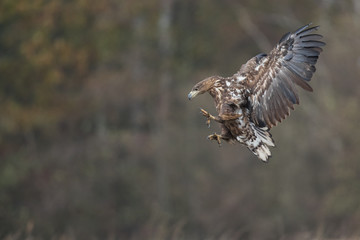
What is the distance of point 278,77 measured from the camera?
8508 mm

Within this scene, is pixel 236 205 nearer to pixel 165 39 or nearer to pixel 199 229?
pixel 199 229

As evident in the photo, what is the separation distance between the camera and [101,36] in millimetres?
23641

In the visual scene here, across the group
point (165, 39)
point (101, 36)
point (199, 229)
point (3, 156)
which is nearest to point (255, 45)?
point (165, 39)

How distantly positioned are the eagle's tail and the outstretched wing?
60 millimetres

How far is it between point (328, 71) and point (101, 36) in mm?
5878

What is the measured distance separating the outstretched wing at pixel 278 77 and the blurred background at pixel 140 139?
11290mm

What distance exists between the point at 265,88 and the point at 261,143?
1.67ft

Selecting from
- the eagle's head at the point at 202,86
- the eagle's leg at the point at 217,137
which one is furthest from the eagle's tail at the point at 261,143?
the eagle's head at the point at 202,86

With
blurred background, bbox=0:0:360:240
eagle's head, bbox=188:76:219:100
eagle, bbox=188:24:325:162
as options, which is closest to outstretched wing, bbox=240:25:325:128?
eagle, bbox=188:24:325:162

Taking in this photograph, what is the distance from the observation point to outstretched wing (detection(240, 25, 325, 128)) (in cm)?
843

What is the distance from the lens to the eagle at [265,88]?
8.38 m

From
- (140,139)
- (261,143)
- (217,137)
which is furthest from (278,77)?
(140,139)

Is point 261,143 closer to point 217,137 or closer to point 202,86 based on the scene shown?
point 217,137

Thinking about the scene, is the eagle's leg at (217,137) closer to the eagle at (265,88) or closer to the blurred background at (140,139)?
the eagle at (265,88)
